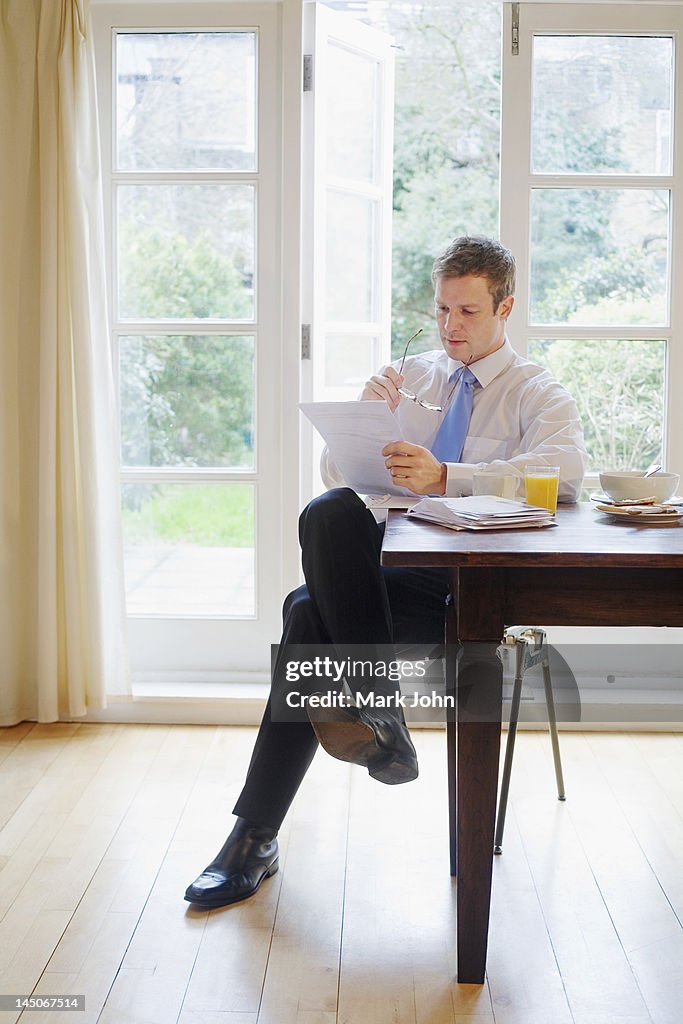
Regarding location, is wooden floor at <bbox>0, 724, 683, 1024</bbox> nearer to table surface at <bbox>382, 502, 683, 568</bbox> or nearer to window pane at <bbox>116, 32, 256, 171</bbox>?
table surface at <bbox>382, 502, 683, 568</bbox>

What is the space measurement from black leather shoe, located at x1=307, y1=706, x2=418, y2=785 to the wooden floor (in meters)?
0.34

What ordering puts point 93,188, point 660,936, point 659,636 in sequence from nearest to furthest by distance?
point 660,936, point 93,188, point 659,636

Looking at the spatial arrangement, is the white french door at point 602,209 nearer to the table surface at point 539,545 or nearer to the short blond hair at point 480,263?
the short blond hair at point 480,263

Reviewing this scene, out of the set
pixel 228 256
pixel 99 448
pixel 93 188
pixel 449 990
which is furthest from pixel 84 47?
pixel 449 990

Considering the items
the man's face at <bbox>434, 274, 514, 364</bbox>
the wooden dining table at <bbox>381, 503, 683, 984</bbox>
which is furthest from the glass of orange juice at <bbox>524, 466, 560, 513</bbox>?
the man's face at <bbox>434, 274, 514, 364</bbox>

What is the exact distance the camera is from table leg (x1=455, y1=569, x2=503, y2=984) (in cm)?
158

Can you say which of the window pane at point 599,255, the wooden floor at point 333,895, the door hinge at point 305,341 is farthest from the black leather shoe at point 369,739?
the window pane at point 599,255

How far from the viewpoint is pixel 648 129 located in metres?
3.00

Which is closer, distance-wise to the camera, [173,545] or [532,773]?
[532,773]

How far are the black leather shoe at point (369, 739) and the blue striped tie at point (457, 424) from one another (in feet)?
2.28

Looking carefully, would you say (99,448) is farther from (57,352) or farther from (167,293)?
(167,293)

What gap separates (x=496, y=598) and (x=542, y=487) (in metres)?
0.40

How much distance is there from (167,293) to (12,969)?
1.99m

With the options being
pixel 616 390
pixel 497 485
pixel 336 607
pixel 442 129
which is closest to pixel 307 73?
pixel 616 390
